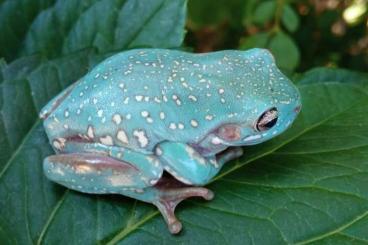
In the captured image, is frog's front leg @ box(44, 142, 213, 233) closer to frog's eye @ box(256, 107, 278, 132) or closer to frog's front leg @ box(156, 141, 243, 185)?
frog's front leg @ box(156, 141, 243, 185)

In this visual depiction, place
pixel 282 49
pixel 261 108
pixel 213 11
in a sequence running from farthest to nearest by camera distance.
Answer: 1. pixel 213 11
2. pixel 282 49
3. pixel 261 108

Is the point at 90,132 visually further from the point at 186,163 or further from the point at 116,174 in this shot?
the point at 186,163

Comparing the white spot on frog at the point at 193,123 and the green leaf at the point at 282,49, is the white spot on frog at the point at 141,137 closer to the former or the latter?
the white spot on frog at the point at 193,123

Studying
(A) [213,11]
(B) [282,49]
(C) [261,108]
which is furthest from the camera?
(A) [213,11]

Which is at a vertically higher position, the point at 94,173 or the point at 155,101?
the point at 155,101

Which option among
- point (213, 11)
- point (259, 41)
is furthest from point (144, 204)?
point (213, 11)

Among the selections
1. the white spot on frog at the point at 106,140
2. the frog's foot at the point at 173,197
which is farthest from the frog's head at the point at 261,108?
the white spot on frog at the point at 106,140
